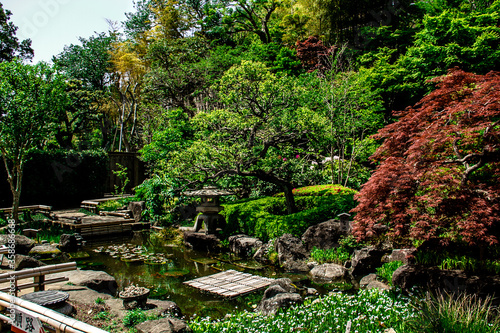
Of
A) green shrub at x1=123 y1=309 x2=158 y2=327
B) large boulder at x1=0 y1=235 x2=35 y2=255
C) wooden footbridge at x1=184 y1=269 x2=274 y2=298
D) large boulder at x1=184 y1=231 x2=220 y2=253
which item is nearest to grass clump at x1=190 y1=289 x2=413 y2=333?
green shrub at x1=123 y1=309 x2=158 y2=327

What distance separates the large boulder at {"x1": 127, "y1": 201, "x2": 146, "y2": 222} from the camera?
1352 cm

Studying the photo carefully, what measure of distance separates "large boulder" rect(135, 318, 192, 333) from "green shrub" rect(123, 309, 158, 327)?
182 mm

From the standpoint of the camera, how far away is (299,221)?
345 inches

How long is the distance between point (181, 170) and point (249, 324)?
20.3 feet

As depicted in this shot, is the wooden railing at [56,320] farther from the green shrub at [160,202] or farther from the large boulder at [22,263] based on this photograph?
the green shrub at [160,202]

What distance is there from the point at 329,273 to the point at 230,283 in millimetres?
2122

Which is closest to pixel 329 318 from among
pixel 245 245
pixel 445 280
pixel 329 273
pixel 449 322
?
pixel 449 322

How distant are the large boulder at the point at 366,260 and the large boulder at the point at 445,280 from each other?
1.47 m

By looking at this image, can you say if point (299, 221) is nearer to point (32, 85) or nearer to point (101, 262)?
point (101, 262)

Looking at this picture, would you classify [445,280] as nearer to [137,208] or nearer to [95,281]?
[95,281]

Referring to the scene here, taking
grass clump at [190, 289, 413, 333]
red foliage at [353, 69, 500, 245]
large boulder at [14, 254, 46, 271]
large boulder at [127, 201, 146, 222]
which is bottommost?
grass clump at [190, 289, 413, 333]

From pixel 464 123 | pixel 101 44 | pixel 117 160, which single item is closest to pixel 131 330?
pixel 464 123

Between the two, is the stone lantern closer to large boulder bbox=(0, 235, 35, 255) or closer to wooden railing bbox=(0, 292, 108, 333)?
large boulder bbox=(0, 235, 35, 255)

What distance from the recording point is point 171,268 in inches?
314
